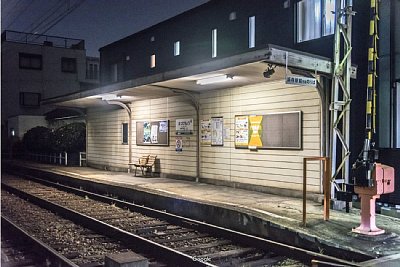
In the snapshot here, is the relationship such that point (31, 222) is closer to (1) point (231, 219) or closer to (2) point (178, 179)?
(1) point (231, 219)

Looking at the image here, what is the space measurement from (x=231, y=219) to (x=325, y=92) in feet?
12.3

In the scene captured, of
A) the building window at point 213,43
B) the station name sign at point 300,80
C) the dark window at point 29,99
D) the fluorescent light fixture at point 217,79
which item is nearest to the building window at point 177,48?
the building window at point 213,43

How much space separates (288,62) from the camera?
28.0 ft

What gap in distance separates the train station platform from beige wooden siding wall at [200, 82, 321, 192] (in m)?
0.48

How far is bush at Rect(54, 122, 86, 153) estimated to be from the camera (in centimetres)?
2523

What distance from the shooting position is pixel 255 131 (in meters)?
11.7

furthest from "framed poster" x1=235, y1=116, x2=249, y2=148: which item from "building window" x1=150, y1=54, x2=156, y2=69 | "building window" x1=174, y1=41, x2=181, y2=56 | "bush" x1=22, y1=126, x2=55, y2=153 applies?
"bush" x1=22, y1=126, x2=55, y2=153

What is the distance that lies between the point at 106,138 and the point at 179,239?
42.8 ft

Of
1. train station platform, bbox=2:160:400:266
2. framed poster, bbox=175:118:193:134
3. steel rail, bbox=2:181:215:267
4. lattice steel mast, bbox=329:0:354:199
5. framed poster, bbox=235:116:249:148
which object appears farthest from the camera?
framed poster, bbox=175:118:193:134

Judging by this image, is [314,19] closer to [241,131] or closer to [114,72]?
[241,131]

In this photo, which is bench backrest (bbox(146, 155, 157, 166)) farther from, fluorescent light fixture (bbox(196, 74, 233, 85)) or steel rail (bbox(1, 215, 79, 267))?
steel rail (bbox(1, 215, 79, 267))

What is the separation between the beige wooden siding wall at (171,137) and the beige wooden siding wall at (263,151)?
716 millimetres

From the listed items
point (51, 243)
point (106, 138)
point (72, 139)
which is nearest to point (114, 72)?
point (72, 139)

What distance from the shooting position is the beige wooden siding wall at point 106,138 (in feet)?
62.2
